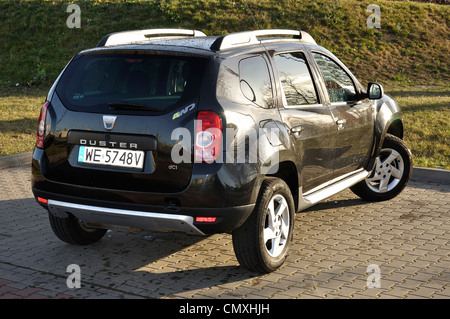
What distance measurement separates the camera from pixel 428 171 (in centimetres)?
942

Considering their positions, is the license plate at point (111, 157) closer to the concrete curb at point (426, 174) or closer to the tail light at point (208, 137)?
the tail light at point (208, 137)

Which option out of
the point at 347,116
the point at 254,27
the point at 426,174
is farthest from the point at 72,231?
the point at 254,27

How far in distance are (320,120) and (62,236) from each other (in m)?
2.59

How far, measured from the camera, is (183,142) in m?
5.04

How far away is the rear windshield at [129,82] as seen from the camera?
17.1 feet

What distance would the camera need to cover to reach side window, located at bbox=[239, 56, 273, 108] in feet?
18.3

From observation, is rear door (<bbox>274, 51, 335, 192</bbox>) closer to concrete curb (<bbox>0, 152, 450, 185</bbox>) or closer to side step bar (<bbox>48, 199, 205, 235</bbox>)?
side step bar (<bbox>48, 199, 205, 235</bbox>)

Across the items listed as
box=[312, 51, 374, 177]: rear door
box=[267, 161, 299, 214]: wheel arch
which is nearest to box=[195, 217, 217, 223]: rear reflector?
box=[267, 161, 299, 214]: wheel arch

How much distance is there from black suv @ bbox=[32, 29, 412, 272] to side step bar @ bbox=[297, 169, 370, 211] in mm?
25

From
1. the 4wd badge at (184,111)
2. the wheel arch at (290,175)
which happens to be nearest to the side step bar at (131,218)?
the 4wd badge at (184,111)

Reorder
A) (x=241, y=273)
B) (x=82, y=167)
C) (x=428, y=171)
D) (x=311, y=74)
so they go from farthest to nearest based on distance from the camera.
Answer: (x=428, y=171) → (x=311, y=74) → (x=241, y=273) → (x=82, y=167)

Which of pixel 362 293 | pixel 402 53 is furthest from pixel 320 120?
pixel 402 53
